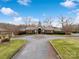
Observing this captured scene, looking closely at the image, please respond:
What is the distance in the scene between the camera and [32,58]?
16.5m

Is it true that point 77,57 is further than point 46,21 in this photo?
No

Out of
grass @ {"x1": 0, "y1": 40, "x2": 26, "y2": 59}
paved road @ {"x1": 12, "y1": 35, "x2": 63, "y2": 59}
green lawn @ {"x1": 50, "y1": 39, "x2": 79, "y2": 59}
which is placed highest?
grass @ {"x1": 0, "y1": 40, "x2": 26, "y2": 59}

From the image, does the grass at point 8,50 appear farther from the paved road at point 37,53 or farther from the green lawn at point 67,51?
the green lawn at point 67,51

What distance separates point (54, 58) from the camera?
16.5 meters

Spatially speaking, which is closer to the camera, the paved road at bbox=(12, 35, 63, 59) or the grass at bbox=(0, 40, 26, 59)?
the paved road at bbox=(12, 35, 63, 59)

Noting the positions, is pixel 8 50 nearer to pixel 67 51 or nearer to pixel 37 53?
pixel 37 53

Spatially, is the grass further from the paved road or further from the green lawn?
the green lawn

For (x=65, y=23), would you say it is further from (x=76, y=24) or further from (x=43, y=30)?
(x=43, y=30)

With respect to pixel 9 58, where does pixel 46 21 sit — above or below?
above

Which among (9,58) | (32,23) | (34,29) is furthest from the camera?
(32,23)

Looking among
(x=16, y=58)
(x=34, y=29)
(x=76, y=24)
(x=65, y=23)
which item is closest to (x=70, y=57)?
(x=16, y=58)

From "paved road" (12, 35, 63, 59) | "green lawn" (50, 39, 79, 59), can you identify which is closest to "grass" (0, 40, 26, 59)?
"paved road" (12, 35, 63, 59)

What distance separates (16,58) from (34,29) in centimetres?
5726

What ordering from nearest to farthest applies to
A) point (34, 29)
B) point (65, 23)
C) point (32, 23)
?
point (34, 29) → point (65, 23) → point (32, 23)
